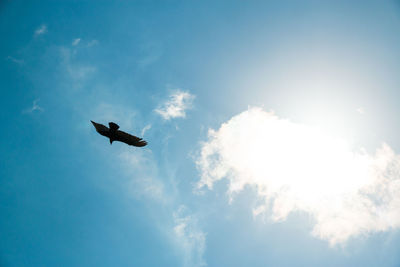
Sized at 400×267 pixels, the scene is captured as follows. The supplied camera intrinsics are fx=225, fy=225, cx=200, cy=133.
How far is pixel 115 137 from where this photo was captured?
13.0m

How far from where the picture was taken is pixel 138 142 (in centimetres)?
1330

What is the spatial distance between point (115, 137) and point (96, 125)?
4.01 feet

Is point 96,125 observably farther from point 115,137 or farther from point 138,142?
point 138,142

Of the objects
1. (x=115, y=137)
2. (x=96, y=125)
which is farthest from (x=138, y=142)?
Result: (x=96, y=125)

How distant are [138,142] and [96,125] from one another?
2.50 meters

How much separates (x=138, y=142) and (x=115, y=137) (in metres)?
1.31

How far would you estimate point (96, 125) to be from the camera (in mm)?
12719
